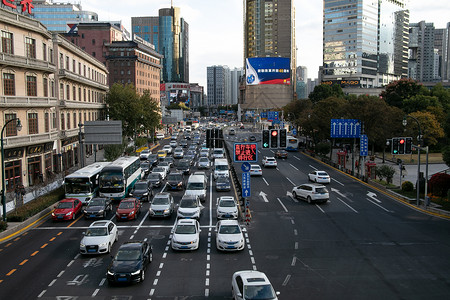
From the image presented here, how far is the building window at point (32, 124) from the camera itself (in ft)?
151

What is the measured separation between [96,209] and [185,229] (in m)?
10.3

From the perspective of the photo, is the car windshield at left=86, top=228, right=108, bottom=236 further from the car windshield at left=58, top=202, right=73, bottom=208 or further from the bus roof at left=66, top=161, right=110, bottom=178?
the bus roof at left=66, top=161, right=110, bottom=178

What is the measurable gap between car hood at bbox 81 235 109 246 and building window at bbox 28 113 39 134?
90.1ft

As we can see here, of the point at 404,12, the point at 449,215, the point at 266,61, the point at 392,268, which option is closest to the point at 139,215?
the point at 392,268

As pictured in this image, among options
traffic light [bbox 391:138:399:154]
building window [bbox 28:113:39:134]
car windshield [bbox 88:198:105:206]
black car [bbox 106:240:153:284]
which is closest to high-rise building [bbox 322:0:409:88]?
traffic light [bbox 391:138:399:154]

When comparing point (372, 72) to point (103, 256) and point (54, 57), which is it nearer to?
point (54, 57)

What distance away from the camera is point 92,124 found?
50219 mm

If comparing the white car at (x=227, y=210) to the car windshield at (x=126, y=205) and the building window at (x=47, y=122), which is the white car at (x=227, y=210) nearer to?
the car windshield at (x=126, y=205)

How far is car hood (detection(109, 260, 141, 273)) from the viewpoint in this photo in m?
18.5

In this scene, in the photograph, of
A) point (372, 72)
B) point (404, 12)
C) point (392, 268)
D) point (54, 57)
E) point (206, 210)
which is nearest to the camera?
point (392, 268)

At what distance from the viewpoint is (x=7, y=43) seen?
42094mm

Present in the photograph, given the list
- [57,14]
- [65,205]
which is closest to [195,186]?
[65,205]

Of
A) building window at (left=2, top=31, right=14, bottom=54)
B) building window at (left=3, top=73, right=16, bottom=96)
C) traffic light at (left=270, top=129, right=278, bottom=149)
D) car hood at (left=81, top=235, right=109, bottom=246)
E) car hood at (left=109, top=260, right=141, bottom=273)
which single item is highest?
building window at (left=2, top=31, right=14, bottom=54)

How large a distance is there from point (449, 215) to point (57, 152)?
151 feet
